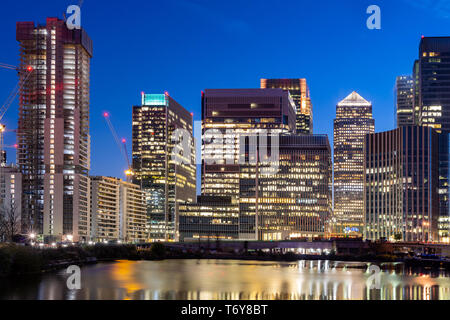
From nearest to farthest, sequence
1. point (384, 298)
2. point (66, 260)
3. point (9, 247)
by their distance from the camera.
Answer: point (384, 298) < point (9, 247) < point (66, 260)

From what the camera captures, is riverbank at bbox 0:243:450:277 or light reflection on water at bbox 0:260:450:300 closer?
light reflection on water at bbox 0:260:450:300

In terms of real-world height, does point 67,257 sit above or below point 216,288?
below

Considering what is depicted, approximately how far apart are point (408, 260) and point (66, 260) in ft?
349

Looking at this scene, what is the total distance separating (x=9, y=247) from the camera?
97250mm

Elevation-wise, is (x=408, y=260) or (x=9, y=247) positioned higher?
(x=9, y=247)

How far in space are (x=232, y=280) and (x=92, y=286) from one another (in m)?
26.2

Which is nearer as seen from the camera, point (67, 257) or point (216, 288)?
point (216, 288)

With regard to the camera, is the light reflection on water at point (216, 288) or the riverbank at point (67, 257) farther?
the riverbank at point (67, 257)
